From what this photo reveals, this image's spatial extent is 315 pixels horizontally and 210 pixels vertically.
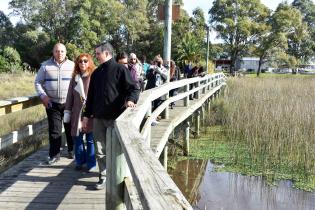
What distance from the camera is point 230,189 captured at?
843 centimetres

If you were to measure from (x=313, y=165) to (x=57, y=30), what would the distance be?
41449 millimetres

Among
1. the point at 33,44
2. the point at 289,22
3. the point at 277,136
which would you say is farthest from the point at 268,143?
the point at 289,22

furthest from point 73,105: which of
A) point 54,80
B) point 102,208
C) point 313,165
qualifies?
point 313,165

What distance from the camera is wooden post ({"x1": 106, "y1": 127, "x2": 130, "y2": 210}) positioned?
3104 millimetres

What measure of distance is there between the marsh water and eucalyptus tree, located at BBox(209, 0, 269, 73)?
4588 centimetres

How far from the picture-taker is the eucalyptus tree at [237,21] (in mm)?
53938

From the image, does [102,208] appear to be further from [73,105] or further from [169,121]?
[169,121]

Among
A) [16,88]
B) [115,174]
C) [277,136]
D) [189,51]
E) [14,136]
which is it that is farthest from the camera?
[189,51]

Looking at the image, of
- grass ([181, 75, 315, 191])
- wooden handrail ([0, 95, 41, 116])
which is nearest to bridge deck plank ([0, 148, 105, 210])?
wooden handrail ([0, 95, 41, 116])

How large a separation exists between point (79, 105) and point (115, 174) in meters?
2.22

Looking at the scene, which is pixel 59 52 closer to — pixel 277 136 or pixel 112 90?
pixel 112 90

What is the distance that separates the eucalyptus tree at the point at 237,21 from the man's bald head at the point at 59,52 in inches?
1944

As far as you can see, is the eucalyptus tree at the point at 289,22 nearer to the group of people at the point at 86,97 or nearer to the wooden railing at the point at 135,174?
the group of people at the point at 86,97

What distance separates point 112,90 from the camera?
167 inches
